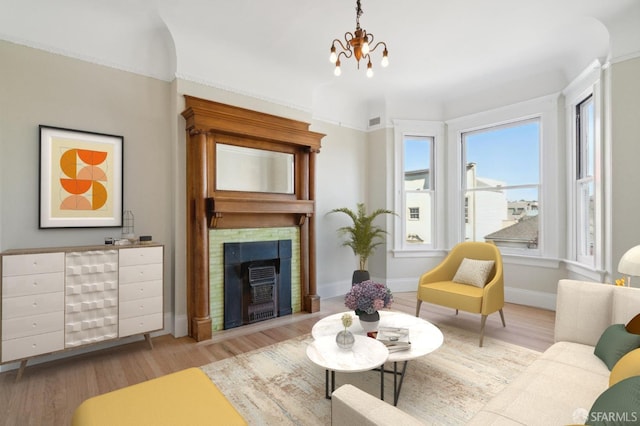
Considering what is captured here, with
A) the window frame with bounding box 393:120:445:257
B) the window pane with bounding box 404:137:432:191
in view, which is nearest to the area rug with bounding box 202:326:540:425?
the window frame with bounding box 393:120:445:257

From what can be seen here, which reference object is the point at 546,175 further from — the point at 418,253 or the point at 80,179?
the point at 80,179

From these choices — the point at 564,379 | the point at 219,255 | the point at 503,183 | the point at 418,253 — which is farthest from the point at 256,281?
the point at 503,183

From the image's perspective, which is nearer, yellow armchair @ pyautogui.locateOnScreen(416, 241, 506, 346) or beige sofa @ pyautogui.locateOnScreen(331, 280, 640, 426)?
beige sofa @ pyautogui.locateOnScreen(331, 280, 640, 426)

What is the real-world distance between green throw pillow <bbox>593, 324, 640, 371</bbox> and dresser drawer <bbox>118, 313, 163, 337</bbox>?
11.3ft

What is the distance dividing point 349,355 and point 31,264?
2.54 m

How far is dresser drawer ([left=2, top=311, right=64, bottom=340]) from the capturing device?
2418 millimetres

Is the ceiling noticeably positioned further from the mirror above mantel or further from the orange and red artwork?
the orange and red artwork

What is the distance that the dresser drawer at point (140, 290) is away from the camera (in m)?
2.93

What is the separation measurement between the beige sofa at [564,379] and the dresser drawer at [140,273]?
2.50m

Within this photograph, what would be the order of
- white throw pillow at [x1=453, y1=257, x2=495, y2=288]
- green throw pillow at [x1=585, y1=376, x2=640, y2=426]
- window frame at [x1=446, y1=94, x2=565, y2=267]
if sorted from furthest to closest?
window frame at [x1=446, y1=94, x2=565, y2=267] → white throw pillow at [x1=453, y1=257, x2=495, y2=288] → green throw pillow at [x1=585, y1=376, x2=640, y2=426]

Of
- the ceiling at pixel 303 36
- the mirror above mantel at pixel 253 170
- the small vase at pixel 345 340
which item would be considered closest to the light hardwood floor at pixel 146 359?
the small vase at pixel 345 340

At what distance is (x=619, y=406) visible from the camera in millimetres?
964

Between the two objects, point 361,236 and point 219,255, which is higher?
point 361,236

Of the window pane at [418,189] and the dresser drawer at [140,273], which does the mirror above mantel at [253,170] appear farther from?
the window pane at [418,189]
